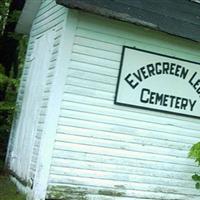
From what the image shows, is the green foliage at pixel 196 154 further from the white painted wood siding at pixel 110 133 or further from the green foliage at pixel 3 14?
the green foliage at pixel 3 14

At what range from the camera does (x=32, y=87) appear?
1128cm

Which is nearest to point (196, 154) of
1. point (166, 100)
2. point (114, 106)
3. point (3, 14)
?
point (166, 100)

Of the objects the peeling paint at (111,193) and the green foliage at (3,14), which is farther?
the green foliage at (3,14)

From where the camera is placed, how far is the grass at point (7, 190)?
10031 mm

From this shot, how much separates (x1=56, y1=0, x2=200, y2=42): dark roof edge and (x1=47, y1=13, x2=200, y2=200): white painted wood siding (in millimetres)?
336

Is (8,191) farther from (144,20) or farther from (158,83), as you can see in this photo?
(144,20)

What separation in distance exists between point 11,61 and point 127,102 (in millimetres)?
6827

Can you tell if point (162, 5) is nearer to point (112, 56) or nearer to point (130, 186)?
point (112, 56)

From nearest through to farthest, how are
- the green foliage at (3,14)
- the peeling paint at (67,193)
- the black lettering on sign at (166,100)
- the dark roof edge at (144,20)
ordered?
the dark roof edge at (144,20), the peeling paint at (67,193), the black lettering on sign at (166,100), the green foliage at (3,14)

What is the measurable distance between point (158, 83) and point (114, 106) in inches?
37.9

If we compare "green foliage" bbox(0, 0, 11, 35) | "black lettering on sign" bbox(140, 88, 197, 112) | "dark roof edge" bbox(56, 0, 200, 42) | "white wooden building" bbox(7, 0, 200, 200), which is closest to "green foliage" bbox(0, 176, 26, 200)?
"white wooden building" bbox(7, 0, 200, 200)

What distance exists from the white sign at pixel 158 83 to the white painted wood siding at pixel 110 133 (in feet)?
0.43

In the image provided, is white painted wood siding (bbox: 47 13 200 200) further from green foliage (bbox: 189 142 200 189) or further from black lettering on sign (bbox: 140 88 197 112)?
green foliage (bbox: 189 142 200 189)

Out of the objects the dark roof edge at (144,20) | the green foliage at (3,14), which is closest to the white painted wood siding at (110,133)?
the dark roof edge at (144,20)
